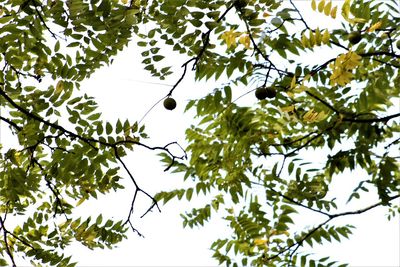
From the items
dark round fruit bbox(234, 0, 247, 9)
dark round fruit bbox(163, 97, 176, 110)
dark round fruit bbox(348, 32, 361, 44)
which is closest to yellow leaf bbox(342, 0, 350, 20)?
dark round fruit bbox(348, 32, 361, 44)

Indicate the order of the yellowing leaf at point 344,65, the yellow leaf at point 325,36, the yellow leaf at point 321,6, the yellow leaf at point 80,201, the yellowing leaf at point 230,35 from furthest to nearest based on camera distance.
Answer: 1. the yellow leaf at point 80,201
2. the yellowing leaf at point 230,35
3. the yellow leaf at point 321,6
4. the yellow leaf at point 325,36
5. the yellowing leaf at point 344,65

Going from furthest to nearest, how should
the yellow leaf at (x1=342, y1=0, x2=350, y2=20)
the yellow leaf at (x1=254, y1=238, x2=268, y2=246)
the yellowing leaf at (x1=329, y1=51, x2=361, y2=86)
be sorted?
the yellow leaf at (x1=254, y1=238, x2=268, y2=246) → the yellow leaf at (x1=342, y1=0, x2=350, y2=20) → the yellowing leaf at (x1=329, y1=51, x2=361, y2=86)

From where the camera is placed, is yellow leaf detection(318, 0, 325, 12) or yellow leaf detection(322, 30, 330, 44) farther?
yellow leaf detection(318, 0, 325, 12)

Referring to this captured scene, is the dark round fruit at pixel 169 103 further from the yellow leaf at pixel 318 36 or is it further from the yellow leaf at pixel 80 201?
the yellow leaf at pixel 80 201

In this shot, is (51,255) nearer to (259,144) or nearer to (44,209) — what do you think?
(44,209)

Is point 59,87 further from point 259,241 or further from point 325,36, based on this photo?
point 259,241

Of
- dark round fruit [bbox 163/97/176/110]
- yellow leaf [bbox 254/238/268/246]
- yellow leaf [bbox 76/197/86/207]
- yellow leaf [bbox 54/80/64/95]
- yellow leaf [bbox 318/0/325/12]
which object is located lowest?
yellow leaf [bbox 76/197/86/207]

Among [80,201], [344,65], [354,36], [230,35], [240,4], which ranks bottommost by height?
[80,201]

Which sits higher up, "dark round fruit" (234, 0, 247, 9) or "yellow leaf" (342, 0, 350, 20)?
"dark round fruit" (234, 0, 247, 9)

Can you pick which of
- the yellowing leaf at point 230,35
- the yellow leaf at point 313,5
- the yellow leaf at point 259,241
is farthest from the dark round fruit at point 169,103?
the yellow leaf at point 259,241

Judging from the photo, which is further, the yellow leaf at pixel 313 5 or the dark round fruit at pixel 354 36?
the dark round fruit at pixel 354 36

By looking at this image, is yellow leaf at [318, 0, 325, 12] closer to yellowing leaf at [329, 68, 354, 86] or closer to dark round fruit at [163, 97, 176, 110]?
yellowing leaf at [329, 68, 354, 86]

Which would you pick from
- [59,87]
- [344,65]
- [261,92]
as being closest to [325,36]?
[344,65]

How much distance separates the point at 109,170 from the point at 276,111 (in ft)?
4.54
